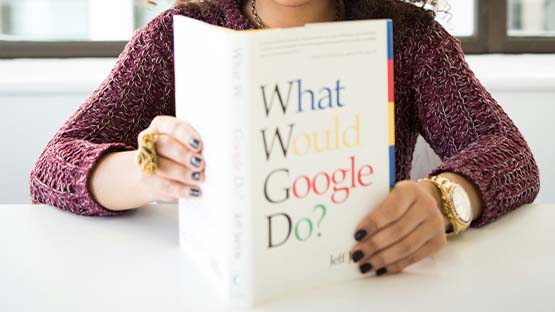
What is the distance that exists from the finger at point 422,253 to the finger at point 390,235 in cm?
3

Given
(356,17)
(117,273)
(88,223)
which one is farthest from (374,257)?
(356,17)

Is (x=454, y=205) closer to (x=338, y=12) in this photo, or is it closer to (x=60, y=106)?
(x=338, y=12)

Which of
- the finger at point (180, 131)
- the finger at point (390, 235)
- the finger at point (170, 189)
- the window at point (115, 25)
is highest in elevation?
the window at point (115, 25)

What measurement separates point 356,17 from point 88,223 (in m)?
0.58

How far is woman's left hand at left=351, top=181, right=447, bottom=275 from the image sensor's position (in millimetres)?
985

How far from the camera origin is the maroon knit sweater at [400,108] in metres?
1.28

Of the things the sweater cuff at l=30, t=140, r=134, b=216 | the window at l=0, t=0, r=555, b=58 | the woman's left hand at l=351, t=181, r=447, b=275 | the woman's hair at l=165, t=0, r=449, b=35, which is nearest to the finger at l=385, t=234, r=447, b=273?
the woman's left hand at l=351, t=181, r=447, b=275

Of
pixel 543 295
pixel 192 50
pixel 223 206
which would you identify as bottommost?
pixel 543 295

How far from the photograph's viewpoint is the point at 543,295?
37.7 inches

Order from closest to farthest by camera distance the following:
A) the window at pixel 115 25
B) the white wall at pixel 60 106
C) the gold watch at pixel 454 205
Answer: the gold watch at pixel 454 205 < the white wall at pixel 60 106 < the window at pixel 115 25

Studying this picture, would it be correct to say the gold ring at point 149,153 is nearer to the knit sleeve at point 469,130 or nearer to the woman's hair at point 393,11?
the knit sleeve at point 469,130

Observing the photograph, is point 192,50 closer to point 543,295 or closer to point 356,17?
point 543,295

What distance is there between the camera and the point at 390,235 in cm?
99

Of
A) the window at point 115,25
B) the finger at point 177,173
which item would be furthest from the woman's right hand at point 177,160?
the window at point 115,25
